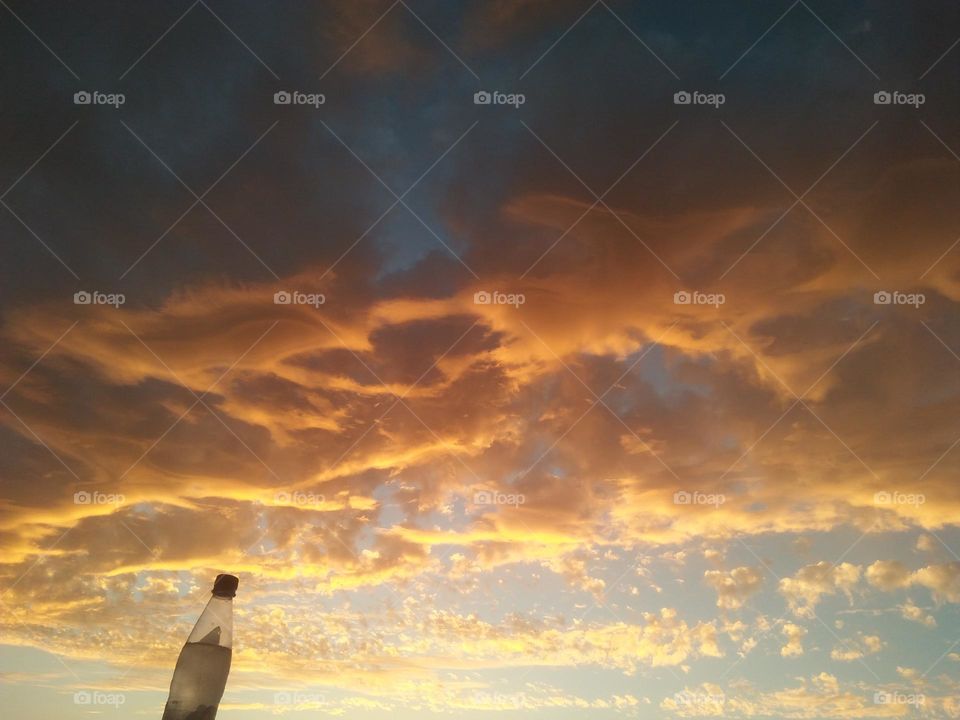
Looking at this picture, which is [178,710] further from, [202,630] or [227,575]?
[227,575]

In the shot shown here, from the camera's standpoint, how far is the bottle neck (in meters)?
5.00

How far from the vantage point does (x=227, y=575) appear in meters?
5.12

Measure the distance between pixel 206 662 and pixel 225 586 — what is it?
1.55 feet

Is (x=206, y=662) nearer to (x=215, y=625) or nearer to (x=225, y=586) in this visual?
(x=215, y=625)

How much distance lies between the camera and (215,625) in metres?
5.03

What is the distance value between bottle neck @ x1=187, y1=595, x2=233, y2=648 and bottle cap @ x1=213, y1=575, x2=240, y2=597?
32 mm

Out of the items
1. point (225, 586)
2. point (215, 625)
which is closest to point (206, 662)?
point (215, 625)

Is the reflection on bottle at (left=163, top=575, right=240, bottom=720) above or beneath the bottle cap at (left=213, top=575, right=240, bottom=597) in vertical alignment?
beneath

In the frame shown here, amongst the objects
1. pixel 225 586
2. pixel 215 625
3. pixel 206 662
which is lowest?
pixel 206 662

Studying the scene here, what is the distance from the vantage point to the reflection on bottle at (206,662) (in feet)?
16.0

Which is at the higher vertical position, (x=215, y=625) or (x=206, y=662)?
(x=215, y=625)

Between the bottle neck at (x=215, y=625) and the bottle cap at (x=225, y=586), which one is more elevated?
the bottle cap at (x=225, y=586)

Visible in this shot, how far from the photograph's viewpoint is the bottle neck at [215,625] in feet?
16.4

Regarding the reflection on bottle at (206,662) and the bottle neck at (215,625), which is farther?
the bottle neck at (215,625)
